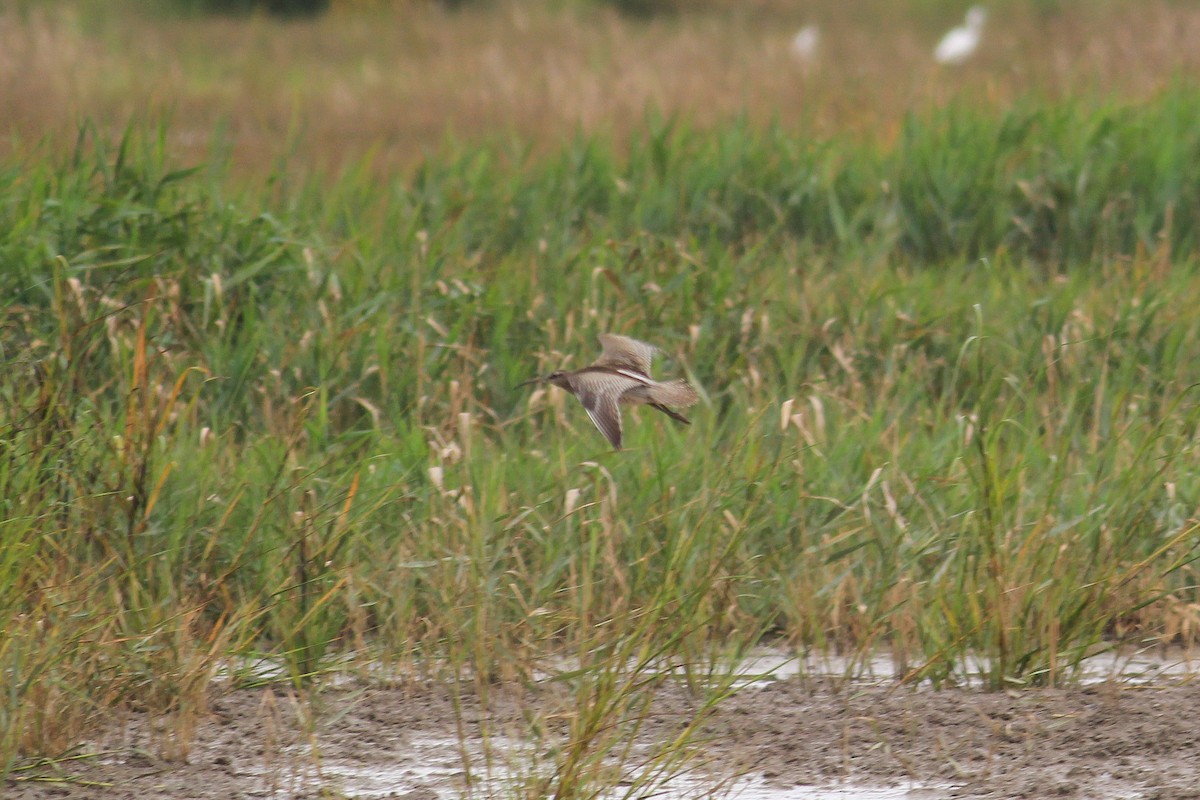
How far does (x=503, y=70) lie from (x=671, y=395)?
7520 millimetres

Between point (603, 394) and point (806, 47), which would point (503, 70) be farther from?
point (603, 394)

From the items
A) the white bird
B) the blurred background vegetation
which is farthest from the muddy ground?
the white bird

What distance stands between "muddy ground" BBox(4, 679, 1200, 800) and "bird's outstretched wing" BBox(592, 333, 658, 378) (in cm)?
76

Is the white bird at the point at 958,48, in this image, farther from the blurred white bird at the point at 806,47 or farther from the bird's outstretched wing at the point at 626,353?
the bird's outstretched wing at the point at 626,353

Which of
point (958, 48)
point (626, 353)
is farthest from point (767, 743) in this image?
point (958, 48)

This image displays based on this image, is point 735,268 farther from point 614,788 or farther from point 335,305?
point 614,788

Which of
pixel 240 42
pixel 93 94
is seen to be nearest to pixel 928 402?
pixel 93 94

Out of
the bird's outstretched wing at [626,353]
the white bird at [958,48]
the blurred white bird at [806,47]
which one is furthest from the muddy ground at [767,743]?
the white bird at [958,48]

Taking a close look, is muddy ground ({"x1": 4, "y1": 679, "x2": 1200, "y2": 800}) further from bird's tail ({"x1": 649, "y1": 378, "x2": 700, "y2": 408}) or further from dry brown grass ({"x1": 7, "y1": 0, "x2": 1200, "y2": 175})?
dry brown grass ({"x1": 7, "y1": 0, "x2": 1200, "y2": 175})

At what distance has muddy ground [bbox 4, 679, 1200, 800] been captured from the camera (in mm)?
2850

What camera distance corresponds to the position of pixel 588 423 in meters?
4.47

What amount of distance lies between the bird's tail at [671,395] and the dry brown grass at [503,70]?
326 cm

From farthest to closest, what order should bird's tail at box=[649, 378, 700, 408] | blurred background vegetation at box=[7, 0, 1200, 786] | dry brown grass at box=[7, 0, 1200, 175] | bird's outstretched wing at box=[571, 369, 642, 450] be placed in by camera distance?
dry brown grass at box=[7, 0, 1200, 175] → blurred background vegetation at box=[7, 0, 1200, 786] → bird's tail at box=[649, 378, 700, 408] → bird's outstretched wing at box=[571, 369, 642, 450]

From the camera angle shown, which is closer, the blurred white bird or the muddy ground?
the muddy ground
